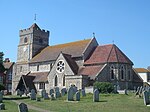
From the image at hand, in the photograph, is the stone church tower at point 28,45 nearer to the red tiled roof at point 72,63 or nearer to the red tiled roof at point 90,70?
the red tiled roof at point 72,63

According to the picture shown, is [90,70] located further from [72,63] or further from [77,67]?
[72,63]

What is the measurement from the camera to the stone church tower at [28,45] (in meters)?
59.6

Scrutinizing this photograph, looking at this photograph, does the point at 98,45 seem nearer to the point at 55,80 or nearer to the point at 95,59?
the point at 95,59

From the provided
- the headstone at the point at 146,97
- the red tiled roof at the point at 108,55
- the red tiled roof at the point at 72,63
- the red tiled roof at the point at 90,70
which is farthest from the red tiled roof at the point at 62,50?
the headstone at the point at 146,97

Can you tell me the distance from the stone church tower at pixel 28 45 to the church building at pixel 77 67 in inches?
9.0

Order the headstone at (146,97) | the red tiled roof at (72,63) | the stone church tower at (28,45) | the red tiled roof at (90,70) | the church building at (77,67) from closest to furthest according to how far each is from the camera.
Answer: the headstone at (146,97)
the red tiled roof at (90,70)
the church building at (77,67)
the red tiled roof at (72,63)
the stone church tower at (28,45)

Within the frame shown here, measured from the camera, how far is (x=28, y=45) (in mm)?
60719

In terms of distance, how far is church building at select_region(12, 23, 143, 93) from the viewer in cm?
4403

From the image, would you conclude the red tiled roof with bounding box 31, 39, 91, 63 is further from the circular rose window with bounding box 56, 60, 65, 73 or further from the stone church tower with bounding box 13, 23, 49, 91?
the circular rose window with bounding box 56, 60, 65, 73

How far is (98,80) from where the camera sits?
140ft

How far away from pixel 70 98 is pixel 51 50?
29.7 m

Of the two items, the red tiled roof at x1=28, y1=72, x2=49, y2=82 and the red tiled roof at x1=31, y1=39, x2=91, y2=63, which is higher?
the red tiled roof at x1=31, y1=39, x2=91, y2=63

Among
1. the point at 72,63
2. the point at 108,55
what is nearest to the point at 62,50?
the point at 72,63

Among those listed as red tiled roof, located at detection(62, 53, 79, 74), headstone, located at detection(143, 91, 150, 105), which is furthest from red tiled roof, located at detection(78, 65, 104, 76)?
headstone, located at detection(143, 91, 150, 105)
